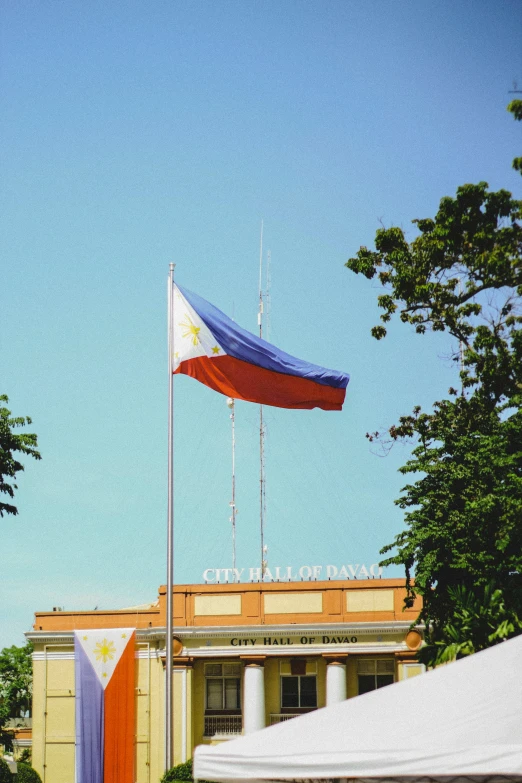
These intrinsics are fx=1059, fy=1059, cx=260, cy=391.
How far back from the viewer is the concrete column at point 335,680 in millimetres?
39062

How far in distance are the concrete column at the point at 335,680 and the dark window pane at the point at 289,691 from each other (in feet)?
4.65

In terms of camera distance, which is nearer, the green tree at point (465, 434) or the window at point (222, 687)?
the green tree at point (465, 434)

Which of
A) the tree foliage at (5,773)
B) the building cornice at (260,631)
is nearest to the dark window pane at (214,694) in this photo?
the building cornice at (260,631)

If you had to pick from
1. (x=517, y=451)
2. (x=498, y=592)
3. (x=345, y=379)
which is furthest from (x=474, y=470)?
(x=498, y=592)

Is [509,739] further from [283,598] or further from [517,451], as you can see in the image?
[283,598]

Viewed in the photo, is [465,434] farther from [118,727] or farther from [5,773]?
[5,773]

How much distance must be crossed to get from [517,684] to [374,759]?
4.88 ft

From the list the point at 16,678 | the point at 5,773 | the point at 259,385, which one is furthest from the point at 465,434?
the point at 16,678

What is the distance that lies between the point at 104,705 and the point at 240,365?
13638 mm

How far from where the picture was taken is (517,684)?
7816 millimetres

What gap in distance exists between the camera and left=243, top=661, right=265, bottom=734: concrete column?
3916 centimetres

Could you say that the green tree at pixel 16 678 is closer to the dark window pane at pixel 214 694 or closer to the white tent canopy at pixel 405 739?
the dark window pane at pixel 214 694

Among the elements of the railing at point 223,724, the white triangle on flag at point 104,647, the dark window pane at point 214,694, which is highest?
the white triangle on flag at point 104,647

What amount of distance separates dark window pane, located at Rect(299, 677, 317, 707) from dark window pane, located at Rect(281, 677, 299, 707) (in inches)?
9.0
